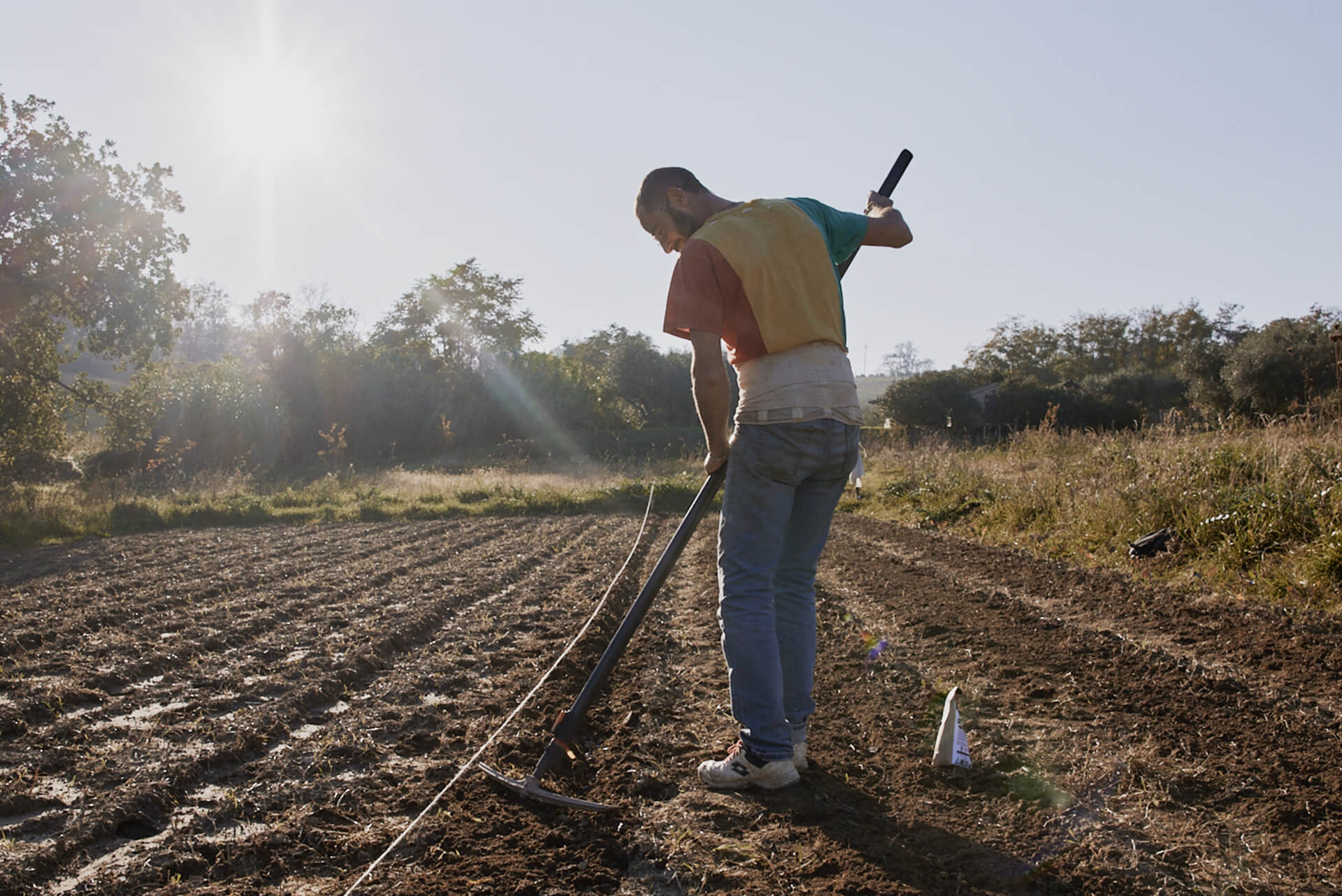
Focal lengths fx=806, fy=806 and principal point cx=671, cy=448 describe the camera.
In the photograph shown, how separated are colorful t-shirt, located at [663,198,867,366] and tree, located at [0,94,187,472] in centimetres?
1831

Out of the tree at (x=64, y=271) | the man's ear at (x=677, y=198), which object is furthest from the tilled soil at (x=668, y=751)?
the tree at (x=64, y=271)

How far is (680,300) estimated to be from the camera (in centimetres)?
250

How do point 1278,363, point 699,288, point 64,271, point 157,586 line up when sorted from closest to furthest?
1. point 699,288
2. point 157,586
3. point 64,271
4. point 1278,363

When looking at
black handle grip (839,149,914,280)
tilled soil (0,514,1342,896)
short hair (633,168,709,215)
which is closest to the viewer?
tilled soil (0,514,1342,896)

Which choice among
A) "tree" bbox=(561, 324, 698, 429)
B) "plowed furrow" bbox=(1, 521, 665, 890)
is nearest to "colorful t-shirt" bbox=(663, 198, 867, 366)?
"plowed furrow" bbox=(1, 521, 665, 890)

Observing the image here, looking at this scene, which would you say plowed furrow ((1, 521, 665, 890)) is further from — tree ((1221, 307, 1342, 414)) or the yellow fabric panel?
tree ((1221, 307, 1342, 414))

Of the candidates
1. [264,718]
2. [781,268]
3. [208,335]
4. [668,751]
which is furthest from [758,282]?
[208,335]

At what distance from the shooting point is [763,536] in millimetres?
2568

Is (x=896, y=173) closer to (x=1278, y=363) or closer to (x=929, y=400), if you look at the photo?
(x=1278, y=363)

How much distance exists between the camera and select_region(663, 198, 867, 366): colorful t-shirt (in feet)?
8.16

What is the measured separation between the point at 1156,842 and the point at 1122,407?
33.3 meters

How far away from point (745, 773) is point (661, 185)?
1951 mm

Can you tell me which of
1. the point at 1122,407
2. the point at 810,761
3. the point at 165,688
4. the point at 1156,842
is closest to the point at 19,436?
the point at 165,688

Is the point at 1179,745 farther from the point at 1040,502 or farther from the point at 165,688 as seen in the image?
the point at 1040,502
